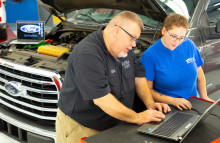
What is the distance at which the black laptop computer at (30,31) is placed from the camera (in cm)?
321

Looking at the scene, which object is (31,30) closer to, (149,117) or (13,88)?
(13,88)

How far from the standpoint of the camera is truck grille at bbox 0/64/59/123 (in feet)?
7.34

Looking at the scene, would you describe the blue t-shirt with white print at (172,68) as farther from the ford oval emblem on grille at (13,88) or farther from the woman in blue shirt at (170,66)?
the ford oval emblem on grille at (13,88)

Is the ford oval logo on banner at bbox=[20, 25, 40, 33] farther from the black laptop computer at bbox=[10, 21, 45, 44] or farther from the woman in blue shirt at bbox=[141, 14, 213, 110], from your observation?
the woman in blue shirt at bbox=[141, 14, 213, 110]

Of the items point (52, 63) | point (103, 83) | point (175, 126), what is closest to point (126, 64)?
point (103, 83)

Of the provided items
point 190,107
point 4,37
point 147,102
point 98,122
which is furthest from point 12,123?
point 4,37

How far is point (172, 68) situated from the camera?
206 centimetres

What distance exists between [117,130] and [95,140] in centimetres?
18

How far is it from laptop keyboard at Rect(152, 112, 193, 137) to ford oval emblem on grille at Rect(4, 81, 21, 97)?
1474 millimetres

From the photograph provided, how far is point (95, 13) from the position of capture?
3.40 m

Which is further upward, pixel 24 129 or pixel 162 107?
pixel 162 107

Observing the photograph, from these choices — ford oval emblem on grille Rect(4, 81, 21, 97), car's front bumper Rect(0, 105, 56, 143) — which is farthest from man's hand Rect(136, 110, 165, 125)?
ford oval emblem on grille Rect(4, 81, 21, 97)

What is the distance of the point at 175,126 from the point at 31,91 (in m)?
1.43

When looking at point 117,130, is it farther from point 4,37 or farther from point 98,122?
point 4,37
